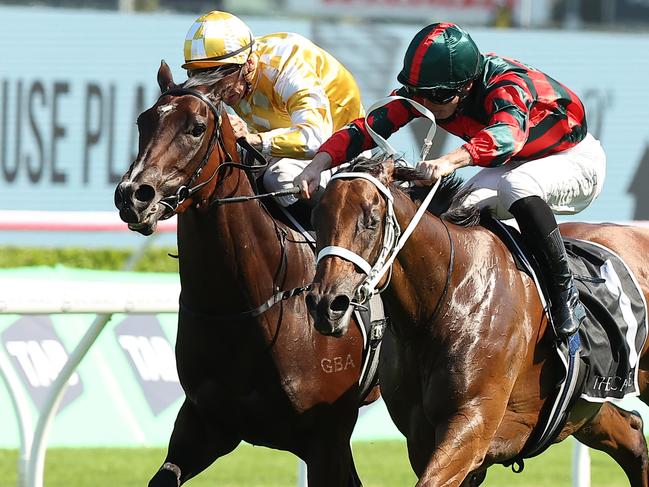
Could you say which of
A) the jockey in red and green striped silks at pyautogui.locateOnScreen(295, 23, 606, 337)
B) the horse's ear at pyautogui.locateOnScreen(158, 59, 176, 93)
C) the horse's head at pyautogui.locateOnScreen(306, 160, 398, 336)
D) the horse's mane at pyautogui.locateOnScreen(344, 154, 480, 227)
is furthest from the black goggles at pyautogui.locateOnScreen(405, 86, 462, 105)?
the horse's ear at pyautogui.locateOnScreen(158, 59, 176, 93)

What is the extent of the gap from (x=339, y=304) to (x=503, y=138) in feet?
2.75

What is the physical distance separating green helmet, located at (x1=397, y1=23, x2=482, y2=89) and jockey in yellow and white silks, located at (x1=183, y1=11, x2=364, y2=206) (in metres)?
0.55

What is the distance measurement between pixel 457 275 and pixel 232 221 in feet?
2.52

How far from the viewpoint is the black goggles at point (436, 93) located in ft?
13.0

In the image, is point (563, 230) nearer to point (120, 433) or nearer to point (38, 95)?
point (120, 433)

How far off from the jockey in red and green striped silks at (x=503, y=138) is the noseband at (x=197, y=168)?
1.02ft

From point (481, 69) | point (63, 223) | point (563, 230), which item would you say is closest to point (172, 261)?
point (63, 223)

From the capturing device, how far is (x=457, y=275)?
152 inches

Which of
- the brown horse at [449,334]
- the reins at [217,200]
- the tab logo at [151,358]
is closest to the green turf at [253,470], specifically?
the tab logo at [151,358]

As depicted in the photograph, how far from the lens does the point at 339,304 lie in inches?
127

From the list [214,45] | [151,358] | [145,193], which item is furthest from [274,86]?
[151,358]

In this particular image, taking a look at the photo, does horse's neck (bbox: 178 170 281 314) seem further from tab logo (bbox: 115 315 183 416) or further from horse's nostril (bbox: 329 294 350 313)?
tab logo (bbox: 115 315 183 416)

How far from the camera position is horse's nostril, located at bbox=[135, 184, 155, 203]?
378cm

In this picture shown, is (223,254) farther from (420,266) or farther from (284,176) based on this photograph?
(420,266)
